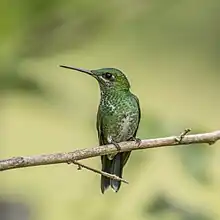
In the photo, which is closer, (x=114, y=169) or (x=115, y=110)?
(x=114, y=169)

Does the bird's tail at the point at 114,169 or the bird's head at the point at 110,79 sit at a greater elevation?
the bird's head at the point at 110,79

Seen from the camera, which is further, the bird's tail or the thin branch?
the bird's tail

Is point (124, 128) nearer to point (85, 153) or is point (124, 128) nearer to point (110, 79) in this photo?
point (110, 79)

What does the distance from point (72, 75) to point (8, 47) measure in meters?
1.66

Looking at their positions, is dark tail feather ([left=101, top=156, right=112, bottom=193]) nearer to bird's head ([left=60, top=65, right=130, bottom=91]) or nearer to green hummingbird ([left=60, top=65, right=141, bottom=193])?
green hummingbird ([left=60, top=65, right=141, bottom=193])

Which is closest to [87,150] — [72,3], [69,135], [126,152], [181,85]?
[126,152]

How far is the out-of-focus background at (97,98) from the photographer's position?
126 centimetres

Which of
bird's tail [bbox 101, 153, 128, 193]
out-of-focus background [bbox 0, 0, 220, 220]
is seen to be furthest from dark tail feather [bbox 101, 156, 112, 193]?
out-of-focus background [bbox 0, 0, 220, 220]

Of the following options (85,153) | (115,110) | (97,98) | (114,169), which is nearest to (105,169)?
(114,169)

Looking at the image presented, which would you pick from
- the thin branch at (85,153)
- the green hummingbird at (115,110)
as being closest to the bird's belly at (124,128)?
the green hummingbird at (115,110)

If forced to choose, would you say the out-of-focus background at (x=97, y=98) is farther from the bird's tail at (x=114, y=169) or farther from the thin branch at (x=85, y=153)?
the thin branch at (x=85, y=153)

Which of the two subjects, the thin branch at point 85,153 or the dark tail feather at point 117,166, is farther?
the dark tail feather at point 117,166

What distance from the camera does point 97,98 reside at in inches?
112

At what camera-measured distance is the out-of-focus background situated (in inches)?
49.6
